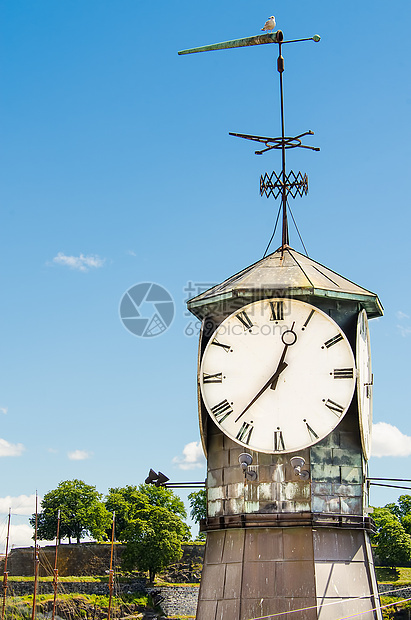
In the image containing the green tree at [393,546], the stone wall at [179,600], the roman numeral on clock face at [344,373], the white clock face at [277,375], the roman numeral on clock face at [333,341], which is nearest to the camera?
the white clock face at [277,375]

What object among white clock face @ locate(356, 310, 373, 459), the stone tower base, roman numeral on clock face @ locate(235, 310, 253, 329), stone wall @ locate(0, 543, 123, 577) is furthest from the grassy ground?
roman numeral on clock face @ locate(235, 310, 253, 329)

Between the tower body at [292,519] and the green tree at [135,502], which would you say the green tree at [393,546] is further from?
the tower body at [292,519]

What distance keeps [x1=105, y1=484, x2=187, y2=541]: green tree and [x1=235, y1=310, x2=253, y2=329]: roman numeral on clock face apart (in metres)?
79.8

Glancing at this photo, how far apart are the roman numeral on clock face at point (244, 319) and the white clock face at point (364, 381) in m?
2.17

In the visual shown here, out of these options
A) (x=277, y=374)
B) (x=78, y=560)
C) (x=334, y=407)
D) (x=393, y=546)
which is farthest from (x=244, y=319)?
(x=78, y=560)

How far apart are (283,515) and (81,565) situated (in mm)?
87265

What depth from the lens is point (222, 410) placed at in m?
16.7

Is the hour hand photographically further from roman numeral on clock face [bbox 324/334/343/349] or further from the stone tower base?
the stone tower base

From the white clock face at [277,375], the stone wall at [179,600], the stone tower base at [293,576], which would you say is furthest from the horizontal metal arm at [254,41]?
the stone wall at [179,600]

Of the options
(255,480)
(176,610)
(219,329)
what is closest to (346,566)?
(255,480)

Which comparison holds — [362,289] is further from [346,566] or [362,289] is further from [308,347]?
[346,566]

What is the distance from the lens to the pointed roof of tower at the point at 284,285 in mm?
16812

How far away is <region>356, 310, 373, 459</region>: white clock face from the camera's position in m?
16.4

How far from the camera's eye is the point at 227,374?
55.5 feet
